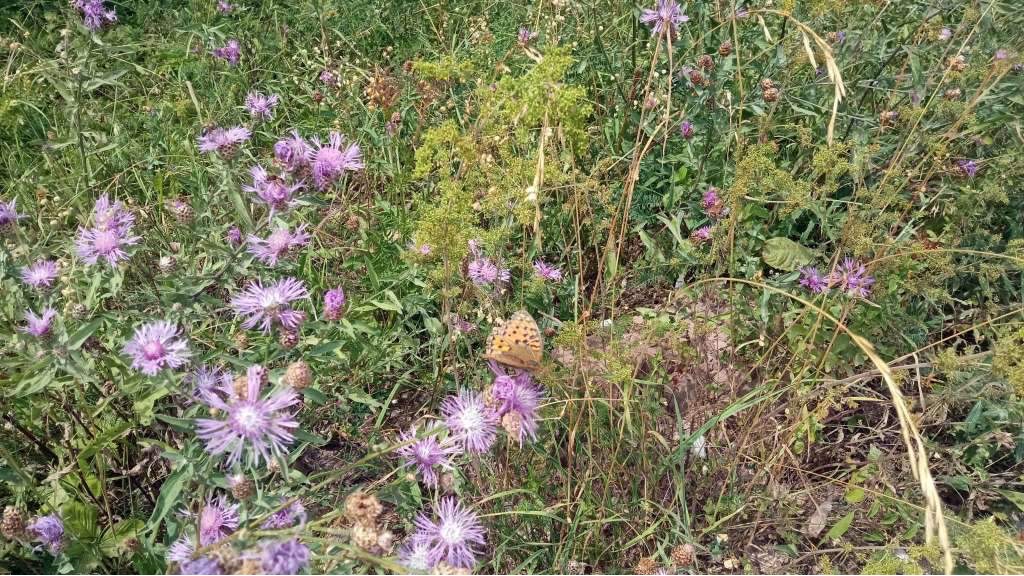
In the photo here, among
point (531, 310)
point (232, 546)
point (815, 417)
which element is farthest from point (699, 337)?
point (232, 546)

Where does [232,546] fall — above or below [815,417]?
above

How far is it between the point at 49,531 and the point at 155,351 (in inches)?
25.0

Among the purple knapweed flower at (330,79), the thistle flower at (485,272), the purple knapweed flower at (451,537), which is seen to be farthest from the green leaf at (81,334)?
the purple knapweed flower at (330,79)

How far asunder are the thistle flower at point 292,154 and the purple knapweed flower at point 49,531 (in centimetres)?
121

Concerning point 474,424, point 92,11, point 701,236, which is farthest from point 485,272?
point 92,11

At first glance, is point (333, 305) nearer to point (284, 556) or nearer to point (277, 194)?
point (277, 194)

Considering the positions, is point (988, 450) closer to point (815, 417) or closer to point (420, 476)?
point (815, 417)

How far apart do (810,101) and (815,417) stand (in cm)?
168

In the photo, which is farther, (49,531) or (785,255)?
(785,255)

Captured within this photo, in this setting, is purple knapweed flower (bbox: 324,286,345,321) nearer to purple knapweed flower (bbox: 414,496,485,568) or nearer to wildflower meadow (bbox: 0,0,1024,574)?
wildflower meadow (bbox: 0,0,1024,574)

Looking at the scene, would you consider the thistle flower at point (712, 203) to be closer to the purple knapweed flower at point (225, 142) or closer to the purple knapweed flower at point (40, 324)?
the purple knapweed flower at point (225, 142)

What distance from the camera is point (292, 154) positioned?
7.09ft

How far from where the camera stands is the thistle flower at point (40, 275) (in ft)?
6.66

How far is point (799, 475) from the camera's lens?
2.45 meters
